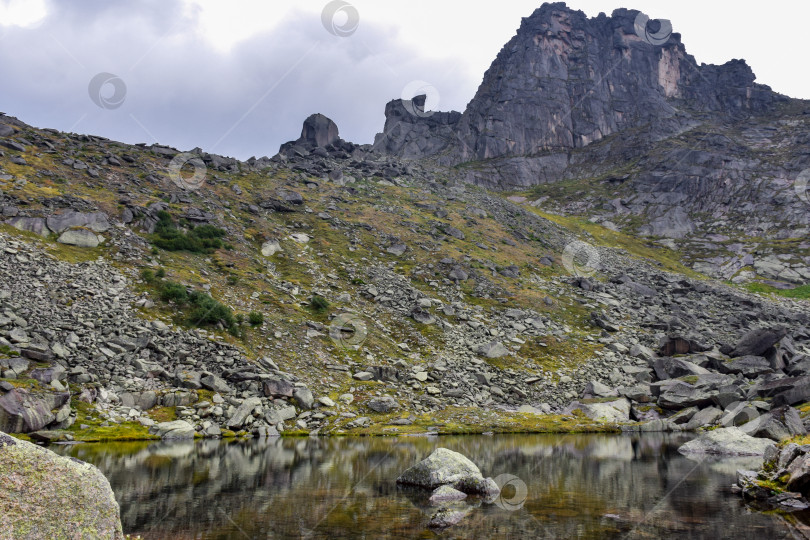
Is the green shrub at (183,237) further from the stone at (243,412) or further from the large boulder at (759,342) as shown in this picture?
the large boulder at (759,342)

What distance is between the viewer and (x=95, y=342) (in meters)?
37.5

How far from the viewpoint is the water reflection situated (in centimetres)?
1344

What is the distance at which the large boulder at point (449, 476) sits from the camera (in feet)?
62.2

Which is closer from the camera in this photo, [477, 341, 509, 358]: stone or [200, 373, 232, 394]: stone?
[200, 373, 232, 394]: stone

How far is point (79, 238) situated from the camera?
50312 mm

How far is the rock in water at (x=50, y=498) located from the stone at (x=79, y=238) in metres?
50.9

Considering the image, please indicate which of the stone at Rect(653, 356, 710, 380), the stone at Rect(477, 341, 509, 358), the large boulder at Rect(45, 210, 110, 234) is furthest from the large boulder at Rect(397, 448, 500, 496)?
the large boulder at Rect(45, 210, 110, 234)

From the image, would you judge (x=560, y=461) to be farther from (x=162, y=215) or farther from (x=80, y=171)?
(x=80, y=171)

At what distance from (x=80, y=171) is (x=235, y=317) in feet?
134

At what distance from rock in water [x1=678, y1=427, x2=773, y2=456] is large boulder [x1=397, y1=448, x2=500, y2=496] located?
18.2 meters

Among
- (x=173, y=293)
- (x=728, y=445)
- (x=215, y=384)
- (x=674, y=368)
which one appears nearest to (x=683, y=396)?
(x=674, y=368)

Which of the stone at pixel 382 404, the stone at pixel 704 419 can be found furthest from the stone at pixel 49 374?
the stone at pixel 704 419

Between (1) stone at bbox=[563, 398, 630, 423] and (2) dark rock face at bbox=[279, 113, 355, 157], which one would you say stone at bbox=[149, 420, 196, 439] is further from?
(2) dark rock face at bbox=[279, 113, 355, 157]

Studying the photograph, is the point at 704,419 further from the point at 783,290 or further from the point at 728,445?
the point at 783,290
